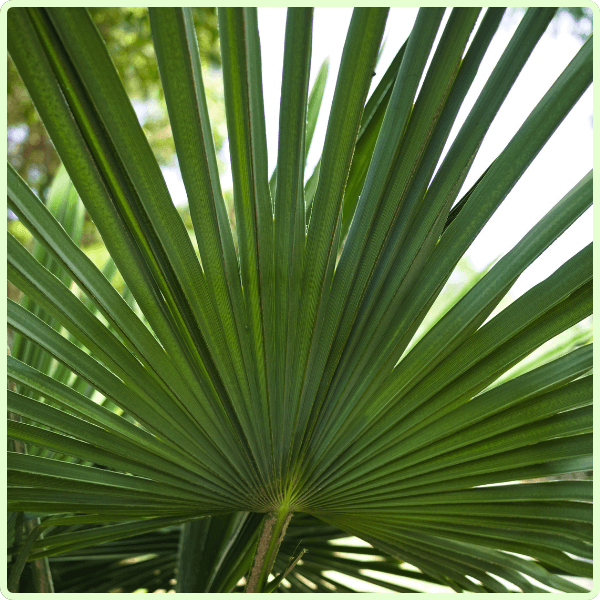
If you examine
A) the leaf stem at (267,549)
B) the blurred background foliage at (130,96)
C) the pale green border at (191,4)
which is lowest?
the leaf stem at (267,549)

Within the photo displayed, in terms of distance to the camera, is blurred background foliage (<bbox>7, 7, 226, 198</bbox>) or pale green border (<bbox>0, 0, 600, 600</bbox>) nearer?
pale green border (<bbox>0, 0, 600, 600</bbox>)

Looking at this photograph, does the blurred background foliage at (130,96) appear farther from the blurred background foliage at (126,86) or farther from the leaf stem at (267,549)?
the leaf stem at (267,549)

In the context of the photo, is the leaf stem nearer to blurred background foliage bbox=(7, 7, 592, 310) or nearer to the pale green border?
the pale green border

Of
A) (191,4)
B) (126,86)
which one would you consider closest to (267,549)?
(191,4)

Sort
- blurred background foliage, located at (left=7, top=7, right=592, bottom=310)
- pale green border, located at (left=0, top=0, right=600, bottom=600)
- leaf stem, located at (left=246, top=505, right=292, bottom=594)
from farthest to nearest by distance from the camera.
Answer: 1. blurred background foliage, located at (left=7, top=7, right=592, bottom=310)
2. leaf stem, located at (left=246, top=505, right=292, bottom=594)
3. pale green border, located at (left=0, top=0, right=600, bottom=600)

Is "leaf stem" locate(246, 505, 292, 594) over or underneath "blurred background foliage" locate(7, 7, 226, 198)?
underneath

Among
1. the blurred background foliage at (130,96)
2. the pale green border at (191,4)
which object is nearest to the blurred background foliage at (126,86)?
the blurred background foliage at (130,96)

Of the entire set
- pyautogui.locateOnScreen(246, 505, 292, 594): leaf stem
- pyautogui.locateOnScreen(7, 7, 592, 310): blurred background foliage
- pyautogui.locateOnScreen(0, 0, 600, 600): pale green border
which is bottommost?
pyautogui.locateOnScreen(246, 505, 292, 594): leaf stem

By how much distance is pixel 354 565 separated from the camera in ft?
3.45

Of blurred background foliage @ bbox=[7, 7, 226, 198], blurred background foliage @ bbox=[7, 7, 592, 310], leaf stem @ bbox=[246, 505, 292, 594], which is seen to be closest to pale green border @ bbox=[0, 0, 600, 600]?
leaf stem @ bbox=[246, 505, 292, 594]

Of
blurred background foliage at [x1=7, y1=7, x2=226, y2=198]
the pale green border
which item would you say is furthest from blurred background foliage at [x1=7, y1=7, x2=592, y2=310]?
the pale green border

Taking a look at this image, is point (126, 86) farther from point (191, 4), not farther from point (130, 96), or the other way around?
point (191, 4)

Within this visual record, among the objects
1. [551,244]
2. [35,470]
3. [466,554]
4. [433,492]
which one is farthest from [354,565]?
[551,244]

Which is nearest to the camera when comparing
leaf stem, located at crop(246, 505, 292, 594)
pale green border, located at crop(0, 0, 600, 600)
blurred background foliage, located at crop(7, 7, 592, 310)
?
pale green border, located at crop(0, 0, 600, 600)
